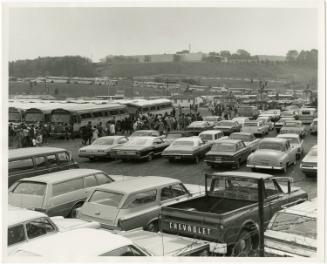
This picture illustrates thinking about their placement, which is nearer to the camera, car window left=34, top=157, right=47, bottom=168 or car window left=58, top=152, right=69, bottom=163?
car window left=34, top=157, right=47, bottom=168

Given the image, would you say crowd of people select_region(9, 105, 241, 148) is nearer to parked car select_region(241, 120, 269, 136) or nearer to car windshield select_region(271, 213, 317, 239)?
parked car select_region(241, 120, 269, 136)

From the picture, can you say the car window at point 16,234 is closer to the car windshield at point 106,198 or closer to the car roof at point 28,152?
the car windshield at point 106,198

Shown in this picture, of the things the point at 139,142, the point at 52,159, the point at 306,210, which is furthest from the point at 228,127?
the point at 306,210

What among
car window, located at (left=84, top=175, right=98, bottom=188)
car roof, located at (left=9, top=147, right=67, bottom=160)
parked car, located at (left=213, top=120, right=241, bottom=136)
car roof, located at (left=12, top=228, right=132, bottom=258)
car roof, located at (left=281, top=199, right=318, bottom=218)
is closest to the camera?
car roof, located at (left=12, top=228, right=132, bottom=258)

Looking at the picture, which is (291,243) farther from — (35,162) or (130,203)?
(35,162)

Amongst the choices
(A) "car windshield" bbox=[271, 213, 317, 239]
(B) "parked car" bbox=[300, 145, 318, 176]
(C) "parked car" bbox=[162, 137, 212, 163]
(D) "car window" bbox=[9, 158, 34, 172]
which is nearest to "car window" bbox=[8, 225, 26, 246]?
(A) "car windshield" bbox=[271, 213, 317, 239]
